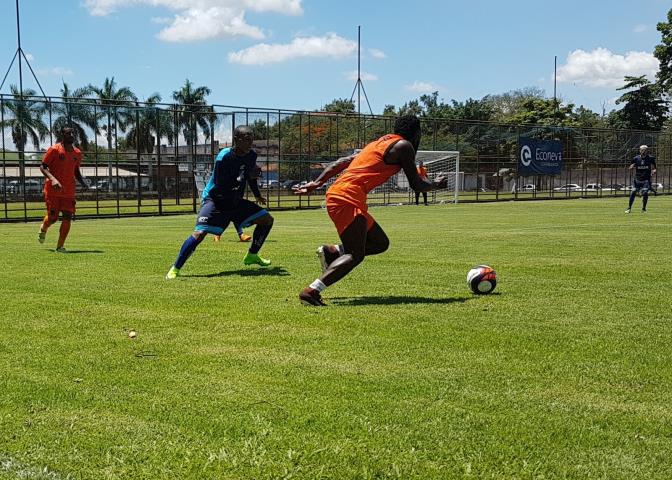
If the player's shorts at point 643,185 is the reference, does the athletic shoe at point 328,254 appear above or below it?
below

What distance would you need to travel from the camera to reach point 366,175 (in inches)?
278

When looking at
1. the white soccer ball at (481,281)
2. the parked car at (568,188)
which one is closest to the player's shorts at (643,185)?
the white soccer ball at (481,281)

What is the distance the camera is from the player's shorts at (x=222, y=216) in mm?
9398

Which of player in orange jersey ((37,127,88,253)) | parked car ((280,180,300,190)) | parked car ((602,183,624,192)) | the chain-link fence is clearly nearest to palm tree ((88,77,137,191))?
A: the chain-link fence

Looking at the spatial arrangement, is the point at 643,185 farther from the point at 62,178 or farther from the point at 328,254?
the point at 328,254

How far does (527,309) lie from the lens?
6.54 metres

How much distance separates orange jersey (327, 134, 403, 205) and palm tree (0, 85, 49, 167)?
24.1 meters

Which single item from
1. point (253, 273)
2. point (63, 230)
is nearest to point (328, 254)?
point (253, 273)

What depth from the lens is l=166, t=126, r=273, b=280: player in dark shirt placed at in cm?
938

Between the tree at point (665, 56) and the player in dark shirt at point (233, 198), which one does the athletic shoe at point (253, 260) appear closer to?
the player in dark shirt at point (233, 198)

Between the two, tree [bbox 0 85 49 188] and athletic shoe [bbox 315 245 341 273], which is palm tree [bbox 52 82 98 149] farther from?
athletic shoe [bbox 315 245 341 273]

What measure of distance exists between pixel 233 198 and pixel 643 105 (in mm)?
71441

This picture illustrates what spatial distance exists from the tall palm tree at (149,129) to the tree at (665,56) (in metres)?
55.1

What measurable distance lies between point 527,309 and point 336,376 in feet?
9.26
